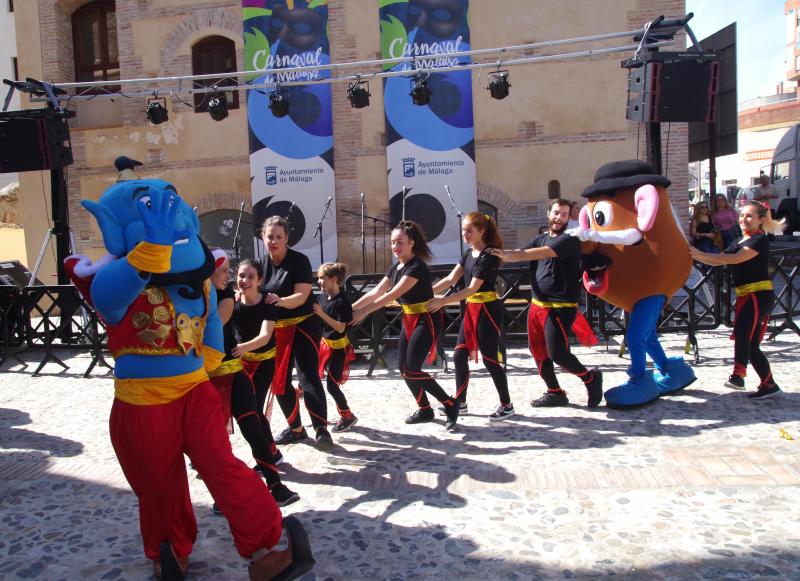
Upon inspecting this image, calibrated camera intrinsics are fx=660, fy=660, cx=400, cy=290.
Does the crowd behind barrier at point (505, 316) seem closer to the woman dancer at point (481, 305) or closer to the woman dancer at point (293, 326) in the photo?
the woman dancer at point (481, 305)

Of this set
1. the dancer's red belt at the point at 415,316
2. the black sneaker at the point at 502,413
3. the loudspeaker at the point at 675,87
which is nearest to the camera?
the dancer's red belt at the point at 415,316

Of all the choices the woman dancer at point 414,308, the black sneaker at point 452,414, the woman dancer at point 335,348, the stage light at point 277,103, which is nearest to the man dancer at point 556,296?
the woman dancer at point 414,308

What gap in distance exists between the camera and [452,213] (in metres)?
13.8

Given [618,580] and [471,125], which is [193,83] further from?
[618,580]

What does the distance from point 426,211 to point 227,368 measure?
414 inches

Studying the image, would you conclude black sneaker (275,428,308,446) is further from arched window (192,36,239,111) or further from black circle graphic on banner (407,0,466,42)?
arched window (192,36,239,111)

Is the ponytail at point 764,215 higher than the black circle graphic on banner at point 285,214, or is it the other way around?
the black circle graphic on banner at point 285,214

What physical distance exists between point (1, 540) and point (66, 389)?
149 inches

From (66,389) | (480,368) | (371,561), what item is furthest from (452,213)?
(371,561)

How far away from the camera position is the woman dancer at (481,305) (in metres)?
4.87

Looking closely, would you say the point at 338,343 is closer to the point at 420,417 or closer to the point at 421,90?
the point at 420,417

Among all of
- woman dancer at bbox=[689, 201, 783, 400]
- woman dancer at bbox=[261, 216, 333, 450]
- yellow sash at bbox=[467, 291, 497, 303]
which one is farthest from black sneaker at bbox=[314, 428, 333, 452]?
woman dancer at bbox=[689, 201, 783, 400]

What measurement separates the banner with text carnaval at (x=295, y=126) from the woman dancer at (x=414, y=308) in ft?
31.1

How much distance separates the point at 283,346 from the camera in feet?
14.7
